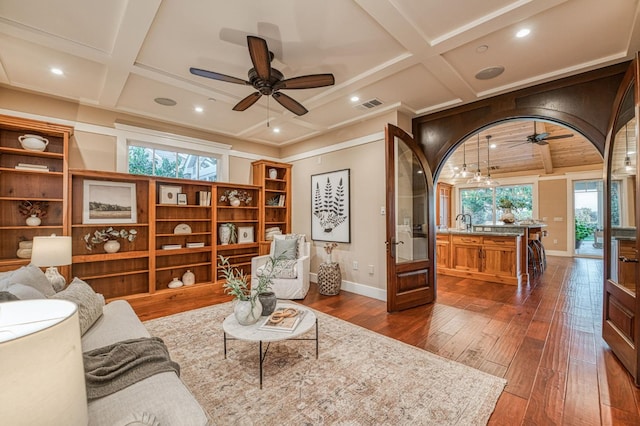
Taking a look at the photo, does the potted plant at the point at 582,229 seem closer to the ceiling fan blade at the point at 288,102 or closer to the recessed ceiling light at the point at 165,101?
the ceiling fan blade at the point at 288,102

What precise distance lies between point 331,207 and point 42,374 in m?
4.43

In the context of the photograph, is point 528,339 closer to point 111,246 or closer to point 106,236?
point 111,246

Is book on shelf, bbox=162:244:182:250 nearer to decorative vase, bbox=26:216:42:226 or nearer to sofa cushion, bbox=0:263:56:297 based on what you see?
decorative vase, bbox=26:216:42:226

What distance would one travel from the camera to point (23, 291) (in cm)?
160

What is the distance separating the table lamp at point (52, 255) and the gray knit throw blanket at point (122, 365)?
1665 millimetres

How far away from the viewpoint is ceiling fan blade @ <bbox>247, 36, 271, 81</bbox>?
2020 mm

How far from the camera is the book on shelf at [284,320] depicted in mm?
2143

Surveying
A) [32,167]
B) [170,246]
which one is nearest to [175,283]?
[170,246]

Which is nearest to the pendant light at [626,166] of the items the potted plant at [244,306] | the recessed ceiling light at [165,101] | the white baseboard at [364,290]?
the white baseboard at [364,290]

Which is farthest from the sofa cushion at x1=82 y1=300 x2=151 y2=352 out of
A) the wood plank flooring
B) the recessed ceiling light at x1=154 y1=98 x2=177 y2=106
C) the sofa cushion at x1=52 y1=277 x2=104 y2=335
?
the recessed ceiling light at x1=154 y1=98 x2=177 y2=106

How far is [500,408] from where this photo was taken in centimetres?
185

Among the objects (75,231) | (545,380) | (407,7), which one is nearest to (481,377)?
(545,380)

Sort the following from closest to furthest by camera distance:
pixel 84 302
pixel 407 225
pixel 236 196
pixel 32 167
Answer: pixel 84 302, pixel 32 167, pixel 407 225, pixel 236 196

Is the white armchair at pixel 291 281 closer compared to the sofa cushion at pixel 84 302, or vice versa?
the sofa cushion at pixel 84 302
